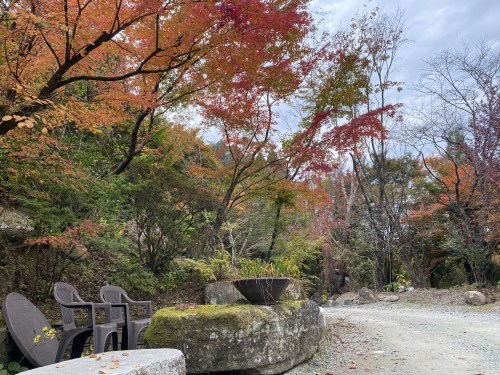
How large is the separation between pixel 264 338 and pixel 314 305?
0.97 m

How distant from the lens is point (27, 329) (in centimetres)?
346

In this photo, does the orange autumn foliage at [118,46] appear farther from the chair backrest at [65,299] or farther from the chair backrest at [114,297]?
the chair backrest at [114,297]

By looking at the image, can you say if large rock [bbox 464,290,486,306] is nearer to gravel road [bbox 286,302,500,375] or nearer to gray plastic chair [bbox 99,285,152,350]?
gravel road [bbox 286,302,500,375]

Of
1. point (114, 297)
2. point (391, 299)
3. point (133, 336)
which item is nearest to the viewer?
point (133, 336)

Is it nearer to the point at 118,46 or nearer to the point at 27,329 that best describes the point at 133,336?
the point at 27,329

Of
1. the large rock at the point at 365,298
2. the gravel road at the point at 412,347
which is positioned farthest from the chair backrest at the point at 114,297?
the large rock at the point at 365,298

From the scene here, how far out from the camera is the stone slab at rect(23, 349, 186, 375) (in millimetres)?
2023

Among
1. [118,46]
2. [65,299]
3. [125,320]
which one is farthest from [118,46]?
[125,320]

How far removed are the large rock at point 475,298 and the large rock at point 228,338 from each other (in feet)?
22.6

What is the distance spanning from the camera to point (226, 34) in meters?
4.37

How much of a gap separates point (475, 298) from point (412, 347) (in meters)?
5.12

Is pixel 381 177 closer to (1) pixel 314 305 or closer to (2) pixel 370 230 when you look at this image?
(2) pixel 370 230

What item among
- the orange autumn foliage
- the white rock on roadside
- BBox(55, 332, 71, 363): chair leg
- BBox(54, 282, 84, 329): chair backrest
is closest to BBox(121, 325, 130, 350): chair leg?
BBox(54, 282, 84, 329): chair backrest

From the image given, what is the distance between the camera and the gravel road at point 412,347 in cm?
374
